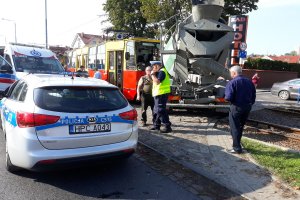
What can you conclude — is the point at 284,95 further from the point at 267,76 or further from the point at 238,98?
the point at 238,98

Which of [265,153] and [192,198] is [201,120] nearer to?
[265,153]

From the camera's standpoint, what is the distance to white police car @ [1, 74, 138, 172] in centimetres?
423

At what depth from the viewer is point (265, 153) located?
6.26m

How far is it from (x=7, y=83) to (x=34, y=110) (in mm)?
6898

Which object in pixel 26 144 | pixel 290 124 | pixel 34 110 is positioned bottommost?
pixel 290 124

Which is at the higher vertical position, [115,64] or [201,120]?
[115,64]

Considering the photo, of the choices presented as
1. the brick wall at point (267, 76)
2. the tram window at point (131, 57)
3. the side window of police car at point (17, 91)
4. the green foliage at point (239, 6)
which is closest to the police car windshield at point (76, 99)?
the side window of police car at point (17, 91)

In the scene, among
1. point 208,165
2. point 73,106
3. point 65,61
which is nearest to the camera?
point 73,106

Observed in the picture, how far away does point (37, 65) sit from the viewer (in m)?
10.8

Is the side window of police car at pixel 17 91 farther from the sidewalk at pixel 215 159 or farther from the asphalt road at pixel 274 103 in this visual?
the asphalt road at pixel 274 103

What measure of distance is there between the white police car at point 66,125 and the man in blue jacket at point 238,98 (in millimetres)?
2214

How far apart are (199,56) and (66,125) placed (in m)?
5.81

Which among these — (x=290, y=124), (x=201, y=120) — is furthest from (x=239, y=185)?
(x=290, y=124)

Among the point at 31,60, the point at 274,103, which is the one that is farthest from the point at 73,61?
the point at 274,103
